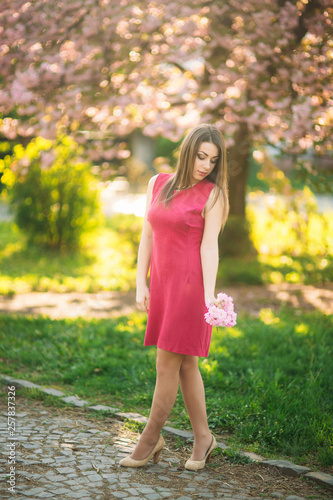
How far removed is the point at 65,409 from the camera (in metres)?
3.74

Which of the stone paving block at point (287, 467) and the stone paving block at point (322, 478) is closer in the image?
the stone paving block at point (322, 478)

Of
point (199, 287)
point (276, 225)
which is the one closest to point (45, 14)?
point (199, 287)

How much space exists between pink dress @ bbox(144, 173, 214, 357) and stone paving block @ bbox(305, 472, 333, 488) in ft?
2.89

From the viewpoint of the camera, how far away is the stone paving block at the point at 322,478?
2.84 meters

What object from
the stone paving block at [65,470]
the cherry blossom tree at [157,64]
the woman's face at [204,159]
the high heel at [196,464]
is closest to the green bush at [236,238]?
the cherry blossom tree at [157,64]

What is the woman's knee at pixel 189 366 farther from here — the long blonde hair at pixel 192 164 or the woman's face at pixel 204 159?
the woman's face at pixel 204 159

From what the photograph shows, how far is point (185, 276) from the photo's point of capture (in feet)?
9.37

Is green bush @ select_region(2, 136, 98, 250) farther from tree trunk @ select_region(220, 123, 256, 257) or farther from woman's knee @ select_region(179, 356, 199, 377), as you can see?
woman's knee @ select_region(179, 356, 199, 377)

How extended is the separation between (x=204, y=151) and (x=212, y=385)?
1.96m

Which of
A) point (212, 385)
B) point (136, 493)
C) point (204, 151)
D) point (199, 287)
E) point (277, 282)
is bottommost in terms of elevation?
point (277, 282)

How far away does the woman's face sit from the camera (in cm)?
296

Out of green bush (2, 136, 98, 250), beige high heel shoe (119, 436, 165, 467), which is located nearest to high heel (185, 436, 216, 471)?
beige high heel shoe (119, 436, 165, 467)

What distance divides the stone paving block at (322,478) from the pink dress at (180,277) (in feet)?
2.89

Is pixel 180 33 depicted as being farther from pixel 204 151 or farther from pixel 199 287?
pixel 199 287
